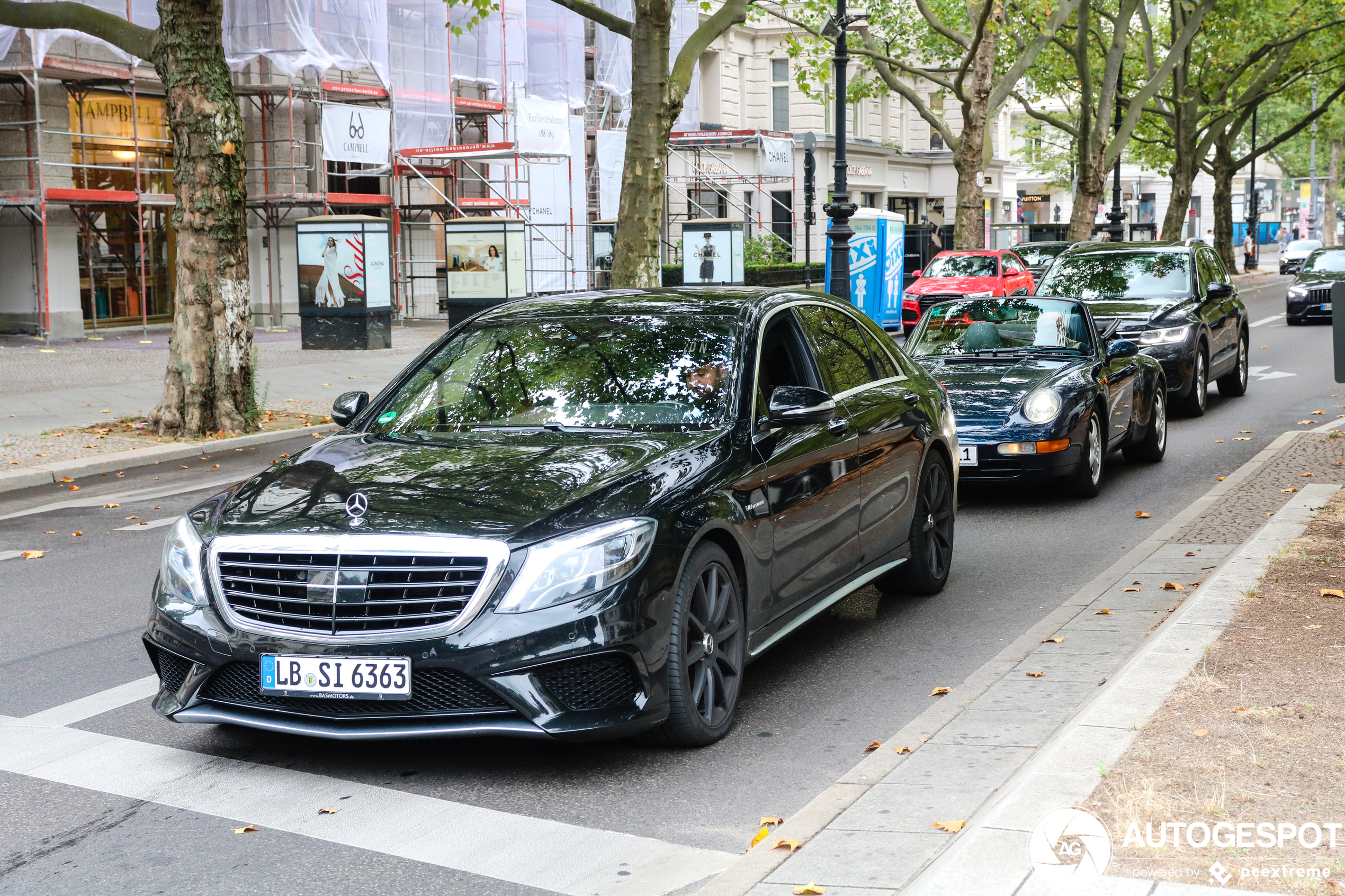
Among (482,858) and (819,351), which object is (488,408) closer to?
(819,351)

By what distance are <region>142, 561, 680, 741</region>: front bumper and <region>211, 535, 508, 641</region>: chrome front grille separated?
5cm

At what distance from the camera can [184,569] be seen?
198 inches

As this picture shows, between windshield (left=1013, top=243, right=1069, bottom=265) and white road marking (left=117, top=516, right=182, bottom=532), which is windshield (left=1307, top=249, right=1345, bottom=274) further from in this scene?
white road marking (left=117, top=516, right=182, bottom=532)

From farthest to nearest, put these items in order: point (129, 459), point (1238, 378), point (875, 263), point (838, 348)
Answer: point (875, 263), point (1238, 378), point (129, 459), point (838, 348)

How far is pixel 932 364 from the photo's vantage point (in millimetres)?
11305

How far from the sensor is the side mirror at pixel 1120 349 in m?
11.3

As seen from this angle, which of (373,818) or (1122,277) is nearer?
(373,818)

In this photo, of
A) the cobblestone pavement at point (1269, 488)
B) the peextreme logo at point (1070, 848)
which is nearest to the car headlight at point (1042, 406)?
the cobblestone pavement at point (1269, 488)

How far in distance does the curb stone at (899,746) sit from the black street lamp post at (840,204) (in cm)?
1495

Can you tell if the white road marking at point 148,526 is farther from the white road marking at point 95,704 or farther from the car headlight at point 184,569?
the car headlight at point 184,569

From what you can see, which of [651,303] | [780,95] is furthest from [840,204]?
[780,95]

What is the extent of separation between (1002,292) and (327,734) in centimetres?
2368

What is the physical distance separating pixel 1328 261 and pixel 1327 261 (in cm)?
1

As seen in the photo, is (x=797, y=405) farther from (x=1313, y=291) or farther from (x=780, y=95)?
(x=780, y=95)
